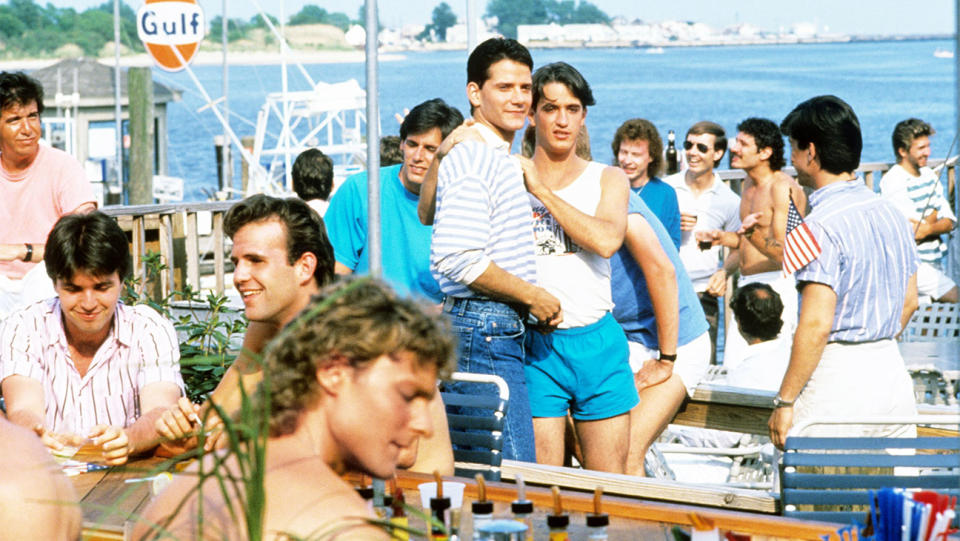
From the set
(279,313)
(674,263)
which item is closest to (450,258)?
(279,313)

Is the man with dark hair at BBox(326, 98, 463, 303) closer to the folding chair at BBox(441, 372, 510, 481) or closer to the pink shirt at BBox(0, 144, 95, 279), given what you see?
the folding chair at BBox(441, 372, 510, 481)

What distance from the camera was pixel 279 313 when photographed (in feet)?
10.7

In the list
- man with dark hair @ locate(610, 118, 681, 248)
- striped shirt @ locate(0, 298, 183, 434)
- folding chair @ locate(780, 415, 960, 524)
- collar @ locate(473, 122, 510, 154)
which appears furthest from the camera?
man with dark hair @ locate(610, 118, 681, 248)

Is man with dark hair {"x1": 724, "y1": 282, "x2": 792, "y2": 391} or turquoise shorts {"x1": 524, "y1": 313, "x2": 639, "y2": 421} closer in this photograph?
turquoise shorts {"x1": 524, "y1": 313, "x2": 639, "y2": 421}

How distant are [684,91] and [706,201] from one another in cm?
8564

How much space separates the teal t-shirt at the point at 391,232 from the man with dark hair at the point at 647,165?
4.24ft

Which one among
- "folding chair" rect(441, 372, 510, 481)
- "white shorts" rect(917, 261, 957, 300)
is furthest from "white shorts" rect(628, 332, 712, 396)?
"white shorts" rect(917, 261, 957, 300)

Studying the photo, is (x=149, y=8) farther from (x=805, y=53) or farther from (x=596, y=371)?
(x=805, y=53)

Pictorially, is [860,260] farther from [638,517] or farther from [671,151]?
[671,151]

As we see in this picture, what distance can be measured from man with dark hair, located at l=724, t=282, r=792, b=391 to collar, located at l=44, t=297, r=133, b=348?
7.51ft

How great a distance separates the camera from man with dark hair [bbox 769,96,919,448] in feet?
11.4

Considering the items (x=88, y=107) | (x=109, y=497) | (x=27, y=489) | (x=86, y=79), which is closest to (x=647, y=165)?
(x=109, y=497)

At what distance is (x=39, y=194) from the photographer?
5051 millimetres

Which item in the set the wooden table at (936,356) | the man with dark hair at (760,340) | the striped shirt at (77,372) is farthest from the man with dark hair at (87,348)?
the wooden table at (936,356)
